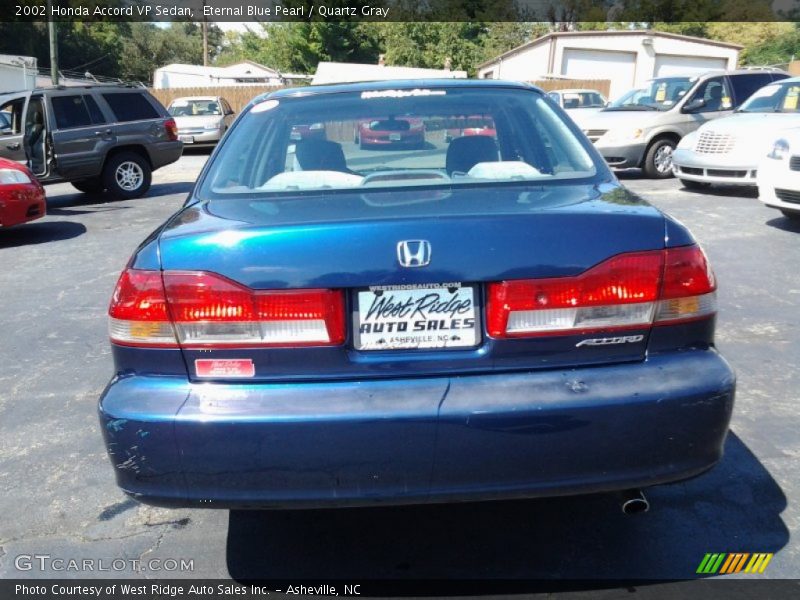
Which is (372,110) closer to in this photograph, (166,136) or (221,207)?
(221,207)

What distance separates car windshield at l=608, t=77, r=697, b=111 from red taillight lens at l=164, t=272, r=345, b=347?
41.2 ft

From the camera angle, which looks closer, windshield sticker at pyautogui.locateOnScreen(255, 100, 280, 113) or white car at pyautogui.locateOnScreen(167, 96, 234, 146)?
windshield sticker at pyautogui.locateOnScreen(255, 100, 280, 113)

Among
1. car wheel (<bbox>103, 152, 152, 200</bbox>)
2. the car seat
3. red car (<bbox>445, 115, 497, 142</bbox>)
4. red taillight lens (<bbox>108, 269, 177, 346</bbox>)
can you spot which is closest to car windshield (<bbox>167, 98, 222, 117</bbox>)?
car wheel (<bbox>103, 152, 152, 200</bbox>)

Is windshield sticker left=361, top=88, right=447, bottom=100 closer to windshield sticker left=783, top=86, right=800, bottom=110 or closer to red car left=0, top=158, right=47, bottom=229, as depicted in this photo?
red car left=0, top=158, right=47, bottom=229

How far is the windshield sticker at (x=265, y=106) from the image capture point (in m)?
3.59

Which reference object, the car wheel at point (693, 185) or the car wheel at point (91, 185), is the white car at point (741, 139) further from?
the car wheel at point (91, 185)

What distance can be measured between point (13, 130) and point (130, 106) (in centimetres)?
185

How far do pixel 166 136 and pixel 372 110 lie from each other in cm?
1084

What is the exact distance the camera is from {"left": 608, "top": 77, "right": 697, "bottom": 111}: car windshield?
45.3 feet

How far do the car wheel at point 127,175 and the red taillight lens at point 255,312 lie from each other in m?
11.5

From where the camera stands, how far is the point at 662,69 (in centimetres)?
3503

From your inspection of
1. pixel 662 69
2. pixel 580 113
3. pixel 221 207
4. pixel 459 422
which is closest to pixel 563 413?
pixel 459 422

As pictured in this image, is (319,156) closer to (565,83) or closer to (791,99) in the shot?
(791,99)

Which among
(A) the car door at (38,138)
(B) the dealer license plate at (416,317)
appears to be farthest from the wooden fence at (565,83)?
(B) the dealer license plate at (416,317)
